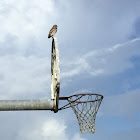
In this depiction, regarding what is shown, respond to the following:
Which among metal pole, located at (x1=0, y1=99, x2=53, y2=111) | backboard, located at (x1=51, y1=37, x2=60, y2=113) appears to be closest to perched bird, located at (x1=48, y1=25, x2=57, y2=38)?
backboard, located at (x1=51, y1=37, x2=60, y2=113)

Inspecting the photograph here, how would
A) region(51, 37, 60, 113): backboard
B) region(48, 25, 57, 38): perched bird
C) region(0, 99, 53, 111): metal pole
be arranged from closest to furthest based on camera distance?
region(51, 37, 60, 113): backboard < region(0, 99, 53, 111): metal pole < region(48, 25, 57, 38): perched bird

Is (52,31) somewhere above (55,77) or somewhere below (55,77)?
above

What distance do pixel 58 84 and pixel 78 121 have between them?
2745mm

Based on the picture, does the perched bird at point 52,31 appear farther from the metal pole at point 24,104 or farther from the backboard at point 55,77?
the metal pole at point 24,104

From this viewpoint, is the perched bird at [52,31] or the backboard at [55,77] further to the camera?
the perched bird at [52,31]

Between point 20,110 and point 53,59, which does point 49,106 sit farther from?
point 53,59

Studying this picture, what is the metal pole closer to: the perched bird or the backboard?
the backboard

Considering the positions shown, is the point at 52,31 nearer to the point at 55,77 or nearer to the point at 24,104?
the point at 55,77

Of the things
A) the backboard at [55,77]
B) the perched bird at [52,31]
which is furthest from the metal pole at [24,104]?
the perched bird at [52,31]


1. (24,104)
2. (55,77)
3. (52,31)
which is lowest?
(24,104)

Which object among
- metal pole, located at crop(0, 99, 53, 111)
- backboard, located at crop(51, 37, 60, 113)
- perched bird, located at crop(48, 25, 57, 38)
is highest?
perched bird, located at crop(48, 25, 57, 38)

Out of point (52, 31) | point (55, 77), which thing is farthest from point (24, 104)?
point (52, 31)

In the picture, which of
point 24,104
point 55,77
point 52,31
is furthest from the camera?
point 52,31

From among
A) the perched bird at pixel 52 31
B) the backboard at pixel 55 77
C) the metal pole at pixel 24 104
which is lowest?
the metal pole at pixel 24 104
